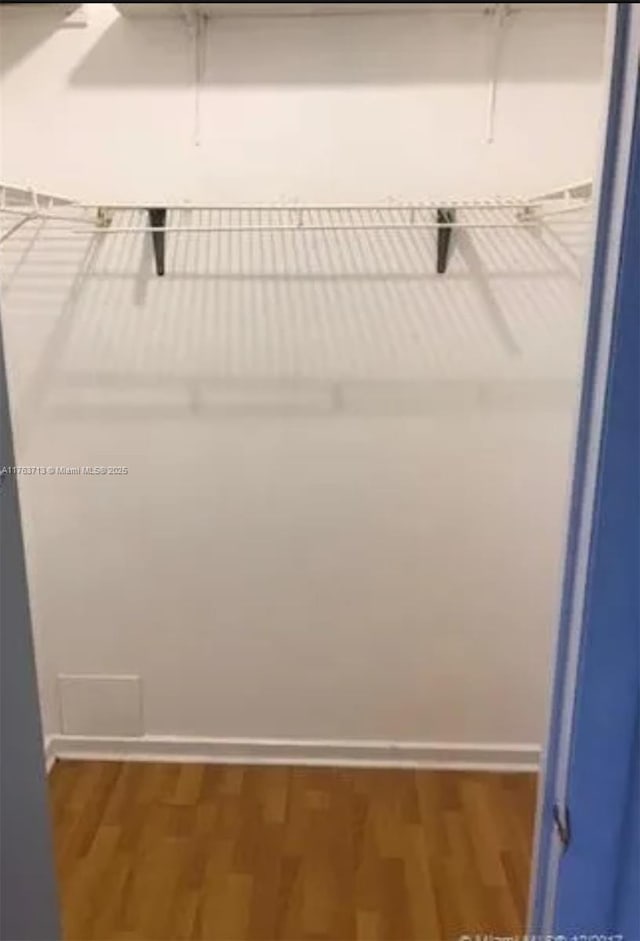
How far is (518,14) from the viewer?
90.1 inches

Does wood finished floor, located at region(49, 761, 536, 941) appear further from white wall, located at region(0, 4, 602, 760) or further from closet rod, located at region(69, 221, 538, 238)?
closet rod, located at region(69, 221, 538, 238)

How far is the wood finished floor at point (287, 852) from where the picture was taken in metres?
2.15

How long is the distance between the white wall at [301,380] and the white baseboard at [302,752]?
0.04 metres

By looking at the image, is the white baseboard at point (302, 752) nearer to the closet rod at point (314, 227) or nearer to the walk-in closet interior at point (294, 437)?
the walk-in closet interior at point (294, 437)

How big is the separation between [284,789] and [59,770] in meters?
0.81

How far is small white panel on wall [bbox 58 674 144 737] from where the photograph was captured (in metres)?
2.81

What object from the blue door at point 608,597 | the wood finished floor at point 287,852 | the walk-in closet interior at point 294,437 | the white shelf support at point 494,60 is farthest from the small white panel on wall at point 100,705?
the white shelf support at point 494,60

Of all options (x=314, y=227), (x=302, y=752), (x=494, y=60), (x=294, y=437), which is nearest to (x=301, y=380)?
(x=294, y=437)

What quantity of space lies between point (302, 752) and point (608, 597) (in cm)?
214

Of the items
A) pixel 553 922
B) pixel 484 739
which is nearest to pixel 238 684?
pixel 484 739

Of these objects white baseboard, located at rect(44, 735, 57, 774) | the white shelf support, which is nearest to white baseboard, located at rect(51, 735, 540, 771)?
white baseboard, located at rect(44, 735, 57, 774)

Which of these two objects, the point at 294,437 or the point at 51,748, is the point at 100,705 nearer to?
the point at 51,748

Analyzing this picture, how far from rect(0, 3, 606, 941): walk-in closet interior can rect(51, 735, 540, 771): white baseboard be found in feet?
0.04

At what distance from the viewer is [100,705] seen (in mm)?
2838
